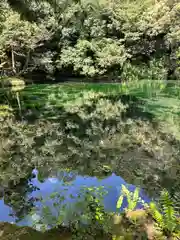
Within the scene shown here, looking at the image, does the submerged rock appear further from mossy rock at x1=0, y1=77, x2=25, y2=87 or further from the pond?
mossy rock at x1=0, y1=77, x2=25, y2=87

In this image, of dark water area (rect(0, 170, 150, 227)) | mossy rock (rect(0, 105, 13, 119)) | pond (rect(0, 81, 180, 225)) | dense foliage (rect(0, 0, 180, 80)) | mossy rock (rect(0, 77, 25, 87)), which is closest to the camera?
dark water area (rect(0, 170, 150, 227))

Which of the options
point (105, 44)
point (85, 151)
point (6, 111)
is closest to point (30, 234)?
A: point (85, 151)

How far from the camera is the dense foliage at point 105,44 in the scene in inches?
864

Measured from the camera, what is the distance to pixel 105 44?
2378cm

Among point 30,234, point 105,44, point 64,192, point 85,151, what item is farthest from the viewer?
point 105,44

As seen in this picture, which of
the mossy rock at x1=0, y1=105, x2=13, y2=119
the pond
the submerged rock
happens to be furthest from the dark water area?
the mossy rock at x1=0, y1=105, x2=13, y2=119

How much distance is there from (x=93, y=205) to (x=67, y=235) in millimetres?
413

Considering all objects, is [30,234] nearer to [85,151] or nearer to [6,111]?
[85,151]

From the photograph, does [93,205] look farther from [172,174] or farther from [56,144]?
[56,144]

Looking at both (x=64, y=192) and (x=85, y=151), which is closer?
(x=64, y=192)

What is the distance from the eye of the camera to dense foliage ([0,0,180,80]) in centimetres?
2194

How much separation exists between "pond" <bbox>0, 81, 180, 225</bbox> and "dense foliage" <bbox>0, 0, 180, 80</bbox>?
412 inches

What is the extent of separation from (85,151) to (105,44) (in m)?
18.6

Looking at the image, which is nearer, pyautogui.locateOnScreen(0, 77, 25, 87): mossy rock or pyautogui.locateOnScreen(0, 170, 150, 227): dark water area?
pyautogui.locateOnScreen(0, 170, 150, 227): dark water area
